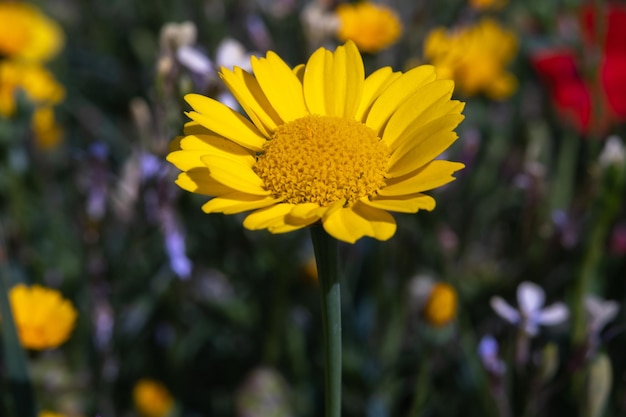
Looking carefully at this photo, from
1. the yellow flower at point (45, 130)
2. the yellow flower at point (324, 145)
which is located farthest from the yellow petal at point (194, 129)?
the yellow flower at point (45, 130)

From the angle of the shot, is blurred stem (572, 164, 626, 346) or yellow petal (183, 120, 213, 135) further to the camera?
blurred stem (572, 164, 626, 346)

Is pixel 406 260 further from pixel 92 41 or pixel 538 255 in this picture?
pixel 92 41

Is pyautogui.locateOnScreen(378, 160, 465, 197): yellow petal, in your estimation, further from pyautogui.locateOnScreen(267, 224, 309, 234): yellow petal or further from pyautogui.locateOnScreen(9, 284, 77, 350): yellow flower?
pyautogui.locateOnScreen(9, 284, 77, 350): yellow flower

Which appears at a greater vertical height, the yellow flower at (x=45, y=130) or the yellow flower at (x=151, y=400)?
the yellow flower at (x=45, y=130)

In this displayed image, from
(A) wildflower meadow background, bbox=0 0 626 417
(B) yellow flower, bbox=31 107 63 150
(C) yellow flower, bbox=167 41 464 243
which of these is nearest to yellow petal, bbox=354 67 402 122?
(C) yellow flower, bbox=167 41 464 243

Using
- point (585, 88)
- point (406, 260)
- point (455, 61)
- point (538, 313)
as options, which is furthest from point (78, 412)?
point (585, 88)

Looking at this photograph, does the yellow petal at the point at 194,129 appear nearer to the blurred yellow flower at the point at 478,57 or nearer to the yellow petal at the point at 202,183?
the yellow petal at the point at 202,183
